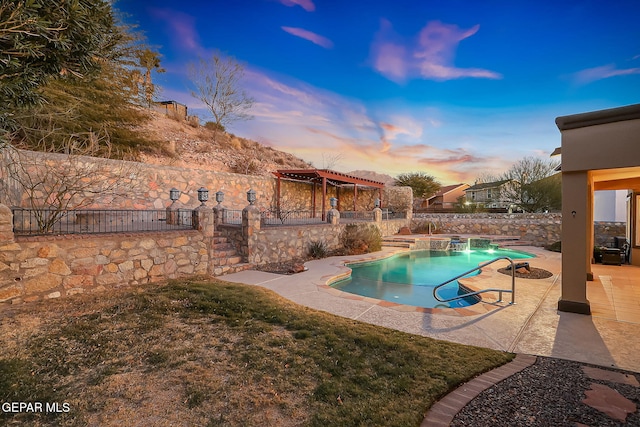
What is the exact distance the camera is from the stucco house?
4.45m

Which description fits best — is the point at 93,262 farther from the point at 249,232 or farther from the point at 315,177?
the point at 315,177

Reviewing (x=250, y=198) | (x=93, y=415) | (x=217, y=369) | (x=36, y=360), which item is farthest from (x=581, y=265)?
(x=250, y=198)

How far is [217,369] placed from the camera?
10.1 feet

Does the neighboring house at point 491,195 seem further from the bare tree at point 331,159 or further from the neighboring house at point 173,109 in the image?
the neighboring house at point 173,109

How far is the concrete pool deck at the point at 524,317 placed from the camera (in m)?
3.77

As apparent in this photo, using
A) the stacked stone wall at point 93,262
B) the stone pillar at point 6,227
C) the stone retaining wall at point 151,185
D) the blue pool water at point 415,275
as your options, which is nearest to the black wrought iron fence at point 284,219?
→ the stone retaining wall at point 151,185

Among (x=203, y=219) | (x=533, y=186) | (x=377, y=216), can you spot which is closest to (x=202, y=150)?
(x=377, y=216)

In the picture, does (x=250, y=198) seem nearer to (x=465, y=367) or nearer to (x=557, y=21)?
(x=465, y=367)

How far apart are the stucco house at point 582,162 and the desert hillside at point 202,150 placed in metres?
16.7

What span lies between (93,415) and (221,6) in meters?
15.4

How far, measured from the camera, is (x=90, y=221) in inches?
376

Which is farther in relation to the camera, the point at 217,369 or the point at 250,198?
the point at 250,198

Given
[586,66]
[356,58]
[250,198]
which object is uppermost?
[356,58]

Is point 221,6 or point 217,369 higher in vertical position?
point 221,6
